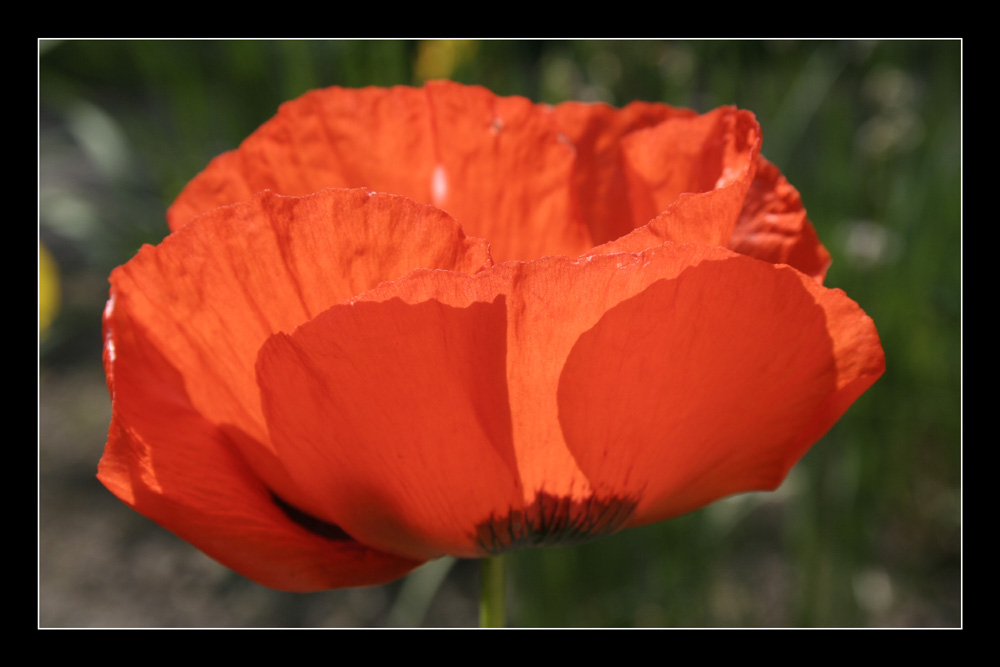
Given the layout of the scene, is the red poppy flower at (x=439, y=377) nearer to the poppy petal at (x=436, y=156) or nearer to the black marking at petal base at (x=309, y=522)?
the black marking at petal base at (x=309, y=522)

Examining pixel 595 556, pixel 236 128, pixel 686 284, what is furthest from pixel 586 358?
pixel 236 128

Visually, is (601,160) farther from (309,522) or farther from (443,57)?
(443,57)

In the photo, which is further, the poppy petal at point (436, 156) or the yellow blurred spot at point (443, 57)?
the yellow blurred spot at point (443, 57)

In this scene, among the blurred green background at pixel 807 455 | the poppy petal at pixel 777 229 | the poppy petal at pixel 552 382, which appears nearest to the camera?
the poppy petal at pixel 552 382

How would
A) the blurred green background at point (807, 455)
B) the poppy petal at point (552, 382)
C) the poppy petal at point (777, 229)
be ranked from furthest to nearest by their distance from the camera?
the blurred green background at point (807, 455) → the poppy petal at point (777, 229) → the poppy petal at point (552, 382)

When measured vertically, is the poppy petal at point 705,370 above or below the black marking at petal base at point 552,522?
above

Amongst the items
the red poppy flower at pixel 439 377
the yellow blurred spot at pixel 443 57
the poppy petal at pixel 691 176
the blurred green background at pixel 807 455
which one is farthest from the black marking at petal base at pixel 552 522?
the yellow blurred spot at pixel 443 57

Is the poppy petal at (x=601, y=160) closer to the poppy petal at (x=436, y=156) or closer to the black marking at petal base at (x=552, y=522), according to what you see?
the poppy petal at (x=436, y=156)
